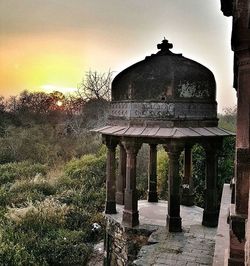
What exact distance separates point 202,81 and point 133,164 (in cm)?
234

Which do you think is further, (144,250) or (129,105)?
(129,105)

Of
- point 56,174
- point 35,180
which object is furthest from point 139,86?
point 56,174

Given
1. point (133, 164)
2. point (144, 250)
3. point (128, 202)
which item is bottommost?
point (144, 250)

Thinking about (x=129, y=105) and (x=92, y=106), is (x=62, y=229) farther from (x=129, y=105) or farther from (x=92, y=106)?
(x=92, y=106)

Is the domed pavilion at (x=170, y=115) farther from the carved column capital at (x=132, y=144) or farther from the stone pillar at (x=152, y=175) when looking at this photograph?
the stone pillar at (x=152, y=175)

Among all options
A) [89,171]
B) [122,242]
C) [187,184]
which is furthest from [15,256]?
[89,171]

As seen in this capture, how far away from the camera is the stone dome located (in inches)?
305

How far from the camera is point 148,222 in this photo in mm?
8453

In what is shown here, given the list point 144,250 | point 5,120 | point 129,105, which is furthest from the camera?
point 5,120

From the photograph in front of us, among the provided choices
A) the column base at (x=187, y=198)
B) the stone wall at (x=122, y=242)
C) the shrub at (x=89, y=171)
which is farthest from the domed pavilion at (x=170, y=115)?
the shrub at (x=89, y=171)

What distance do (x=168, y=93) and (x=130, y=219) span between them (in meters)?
2.88

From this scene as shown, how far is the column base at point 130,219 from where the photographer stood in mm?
8117

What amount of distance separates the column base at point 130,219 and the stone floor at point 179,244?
0.21 m

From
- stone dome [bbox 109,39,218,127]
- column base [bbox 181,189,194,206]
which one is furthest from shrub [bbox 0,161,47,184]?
stone dome [bbox 109,39,218,127]
